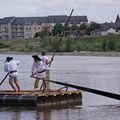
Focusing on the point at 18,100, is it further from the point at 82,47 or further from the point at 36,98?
the point at 82,47

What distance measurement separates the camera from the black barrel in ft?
67.6

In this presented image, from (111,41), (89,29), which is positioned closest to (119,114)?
(111,41)

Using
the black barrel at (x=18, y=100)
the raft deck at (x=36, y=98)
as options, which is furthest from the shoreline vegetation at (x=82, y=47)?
the black barrel at (x=18, y=100)

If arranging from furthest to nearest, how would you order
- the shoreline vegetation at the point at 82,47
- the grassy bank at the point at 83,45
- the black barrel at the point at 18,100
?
the grassy bank at the point at 83,45, the shoreline vegetation at the point at 82,47, the black barrel at the point at 18,100

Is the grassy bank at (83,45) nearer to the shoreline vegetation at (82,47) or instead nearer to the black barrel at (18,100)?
the shoreline vegetation at (82,47)

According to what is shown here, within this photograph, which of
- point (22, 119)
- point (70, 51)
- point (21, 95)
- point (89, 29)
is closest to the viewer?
point (22, 119)

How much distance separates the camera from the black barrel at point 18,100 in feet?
67.6

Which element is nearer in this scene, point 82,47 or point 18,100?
point 18,100

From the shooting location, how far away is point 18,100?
20.8 m

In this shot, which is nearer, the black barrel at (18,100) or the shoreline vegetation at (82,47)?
the black barrel at (18,100)

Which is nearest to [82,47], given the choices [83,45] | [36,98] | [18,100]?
[83,45]

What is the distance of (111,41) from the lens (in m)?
147

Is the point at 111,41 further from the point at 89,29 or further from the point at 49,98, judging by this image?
the point at 49,98

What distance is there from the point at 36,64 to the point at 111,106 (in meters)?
3.48
